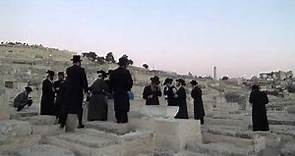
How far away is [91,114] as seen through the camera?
8203mm

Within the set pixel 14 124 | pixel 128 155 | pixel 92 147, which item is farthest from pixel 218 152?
pixel 14 124

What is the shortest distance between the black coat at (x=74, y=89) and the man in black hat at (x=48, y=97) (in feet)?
6.35

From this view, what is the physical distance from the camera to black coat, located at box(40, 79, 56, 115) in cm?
897

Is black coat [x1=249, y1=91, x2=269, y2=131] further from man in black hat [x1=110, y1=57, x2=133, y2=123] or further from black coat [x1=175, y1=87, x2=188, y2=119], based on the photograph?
man in black hat [x1=110, y1=57, x2=133, y2=123]

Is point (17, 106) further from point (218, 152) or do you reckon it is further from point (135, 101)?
point (218, 152)

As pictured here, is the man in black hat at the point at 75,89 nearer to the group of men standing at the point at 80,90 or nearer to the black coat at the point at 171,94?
the group of men standing at the point at 80,90

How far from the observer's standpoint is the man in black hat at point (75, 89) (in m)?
7.06

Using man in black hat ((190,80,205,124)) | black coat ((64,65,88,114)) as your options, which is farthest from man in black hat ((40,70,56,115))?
man in black hat ((190,80,205,124))

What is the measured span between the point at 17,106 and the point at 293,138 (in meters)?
7.25

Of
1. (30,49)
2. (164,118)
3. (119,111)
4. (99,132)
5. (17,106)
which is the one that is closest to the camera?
(99,132)

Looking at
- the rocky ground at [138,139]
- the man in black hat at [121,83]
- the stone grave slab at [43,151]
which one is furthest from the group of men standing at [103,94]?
the stone grave slab at [43,151]

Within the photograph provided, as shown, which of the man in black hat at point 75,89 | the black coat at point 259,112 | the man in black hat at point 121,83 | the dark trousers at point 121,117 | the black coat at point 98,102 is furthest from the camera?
the black coat at point 259,112

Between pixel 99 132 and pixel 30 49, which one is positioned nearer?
pixel 99 132

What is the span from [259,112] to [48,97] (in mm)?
5380
